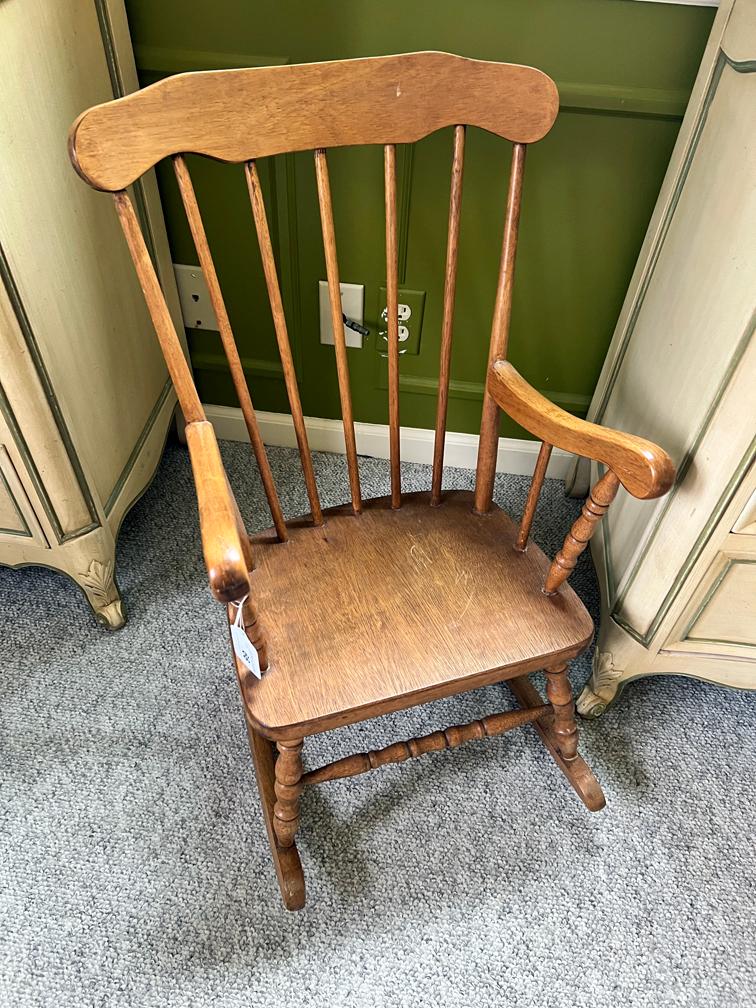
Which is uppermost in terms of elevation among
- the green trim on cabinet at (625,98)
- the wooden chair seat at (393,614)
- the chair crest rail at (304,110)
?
the chair crest rail at (304,110)

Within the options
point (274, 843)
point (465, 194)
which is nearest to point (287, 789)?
point (274, 843)

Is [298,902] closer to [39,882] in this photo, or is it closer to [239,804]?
[239,804]

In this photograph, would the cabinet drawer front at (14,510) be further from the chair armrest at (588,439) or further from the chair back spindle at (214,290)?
the chair armrest at (588,439)

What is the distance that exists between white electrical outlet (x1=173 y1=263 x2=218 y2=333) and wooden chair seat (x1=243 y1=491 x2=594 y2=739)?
0.60 m

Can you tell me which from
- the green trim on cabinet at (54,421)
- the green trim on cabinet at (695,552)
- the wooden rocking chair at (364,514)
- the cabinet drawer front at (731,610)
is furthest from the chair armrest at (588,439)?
the green trim on cabinet at (54,421)

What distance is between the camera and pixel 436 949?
101 cm

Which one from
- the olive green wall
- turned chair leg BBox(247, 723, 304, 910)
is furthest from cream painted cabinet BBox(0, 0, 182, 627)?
turned chair leg BBox(247, 723, 304, 910)

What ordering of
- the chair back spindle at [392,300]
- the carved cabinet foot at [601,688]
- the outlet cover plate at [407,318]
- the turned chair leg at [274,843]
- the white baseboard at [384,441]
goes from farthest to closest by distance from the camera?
1. the white baseboard at [384,441]
2. the outlet cover plate at [407,318]
3. the carved cabinet foot at [601,688]
4. the turned chair leg at [274,843]
5. the chair back spindle at [392,300]

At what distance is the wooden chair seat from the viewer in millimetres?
859

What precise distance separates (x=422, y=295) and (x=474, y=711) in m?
0.77

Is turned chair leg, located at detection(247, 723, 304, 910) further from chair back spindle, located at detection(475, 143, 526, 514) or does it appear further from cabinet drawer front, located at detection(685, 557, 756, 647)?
cabinet drawer front, located at detection(685, 557, 756, 647)

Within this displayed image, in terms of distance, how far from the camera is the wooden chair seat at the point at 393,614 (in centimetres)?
86

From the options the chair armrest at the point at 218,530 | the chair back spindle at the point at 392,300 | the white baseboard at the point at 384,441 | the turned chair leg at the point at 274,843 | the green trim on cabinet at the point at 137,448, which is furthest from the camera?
the white baseboard at the point at 384,441

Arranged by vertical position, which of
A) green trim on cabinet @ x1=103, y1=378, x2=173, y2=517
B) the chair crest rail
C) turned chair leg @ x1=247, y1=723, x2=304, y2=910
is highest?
the chair crest rail
